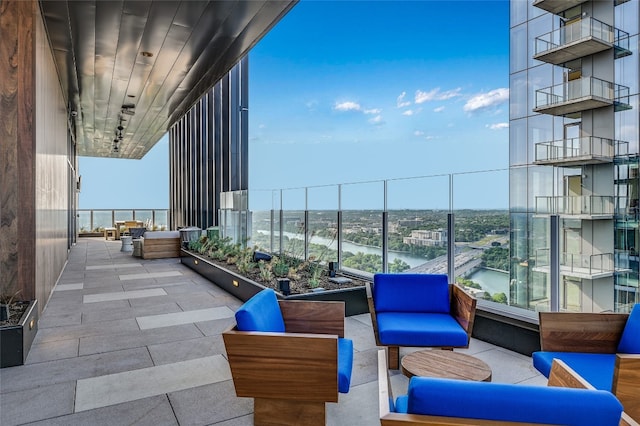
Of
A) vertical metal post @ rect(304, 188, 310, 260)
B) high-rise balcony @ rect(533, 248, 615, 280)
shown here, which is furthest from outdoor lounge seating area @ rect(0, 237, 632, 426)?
vertical metal post @ rect(304, 188, 310, 260)

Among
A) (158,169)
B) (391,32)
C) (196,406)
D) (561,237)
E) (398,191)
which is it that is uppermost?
(391,32)

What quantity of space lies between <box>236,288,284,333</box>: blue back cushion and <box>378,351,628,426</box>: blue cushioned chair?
3.91ft

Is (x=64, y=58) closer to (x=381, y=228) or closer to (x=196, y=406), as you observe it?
(x=381, y=228)

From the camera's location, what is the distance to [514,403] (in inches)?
49.8

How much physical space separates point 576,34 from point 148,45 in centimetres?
1361

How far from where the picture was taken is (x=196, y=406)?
2.67 m

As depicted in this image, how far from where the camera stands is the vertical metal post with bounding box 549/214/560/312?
3.62 meters

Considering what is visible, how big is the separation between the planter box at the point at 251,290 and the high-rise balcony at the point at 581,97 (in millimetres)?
11370

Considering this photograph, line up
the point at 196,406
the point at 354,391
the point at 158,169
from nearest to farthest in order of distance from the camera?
the point at 196,406, the point at 354,391, the point at 158,169

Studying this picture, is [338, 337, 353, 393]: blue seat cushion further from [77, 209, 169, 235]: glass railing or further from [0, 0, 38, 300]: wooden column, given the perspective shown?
[77, 209, 169, 235]: glass railing

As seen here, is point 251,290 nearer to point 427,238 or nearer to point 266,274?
point 266,274

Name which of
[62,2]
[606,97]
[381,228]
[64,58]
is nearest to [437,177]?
[381,228]

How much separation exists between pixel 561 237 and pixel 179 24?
5229 millimetres

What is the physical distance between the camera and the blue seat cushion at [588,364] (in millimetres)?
2251
